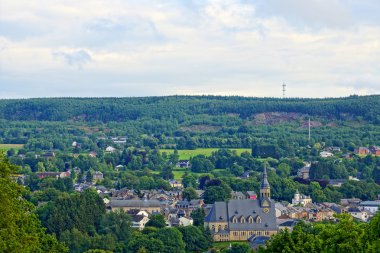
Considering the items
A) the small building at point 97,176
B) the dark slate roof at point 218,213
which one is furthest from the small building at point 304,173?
the dark slate roof at point 218,213

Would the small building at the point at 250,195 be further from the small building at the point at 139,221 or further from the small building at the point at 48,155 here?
the small building at the point at 48,155

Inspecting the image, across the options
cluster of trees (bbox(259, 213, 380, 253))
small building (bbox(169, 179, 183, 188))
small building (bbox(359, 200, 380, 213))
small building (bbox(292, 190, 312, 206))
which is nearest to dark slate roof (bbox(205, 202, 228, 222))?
small building (bbox(359, 200, 380, 213))

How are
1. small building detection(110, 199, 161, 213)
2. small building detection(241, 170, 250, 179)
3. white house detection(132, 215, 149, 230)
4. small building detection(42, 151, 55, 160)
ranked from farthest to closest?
small building detection(42, 151, 55, 160) → small building detection(241, 170, 250, 179) → small building detection(110, 199, 161, 213) → white house detection(132, 215, 149, 230)

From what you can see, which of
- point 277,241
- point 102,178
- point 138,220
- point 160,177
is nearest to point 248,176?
point 160,177

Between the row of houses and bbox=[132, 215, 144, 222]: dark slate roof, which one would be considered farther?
the row of houses

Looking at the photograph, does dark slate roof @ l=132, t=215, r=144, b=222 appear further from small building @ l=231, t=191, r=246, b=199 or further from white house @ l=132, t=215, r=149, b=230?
small building @ l=231, t=191, r=246, b=199

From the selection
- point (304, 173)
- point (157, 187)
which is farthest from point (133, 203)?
point (304, 173)

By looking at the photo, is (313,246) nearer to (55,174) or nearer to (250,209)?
(250,209)
